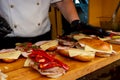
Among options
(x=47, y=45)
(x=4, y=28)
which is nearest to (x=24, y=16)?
(x=4, y=28)

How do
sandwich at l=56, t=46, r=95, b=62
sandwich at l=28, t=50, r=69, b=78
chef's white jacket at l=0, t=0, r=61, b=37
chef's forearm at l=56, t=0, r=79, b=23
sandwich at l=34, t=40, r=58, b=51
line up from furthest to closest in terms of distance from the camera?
1. chef's forearm at l=56, t=0, r=79, b=23
2. chef's white jacket at l=0, t=0, r=61, b=37
3. sandwich at l=34, t=40, r=58, b=51
4. sandwich at l=56, t=46, r=95, b=62
5. sandwich at l=28, t=50, r=69, b=78

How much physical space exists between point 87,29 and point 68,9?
0.73 ft

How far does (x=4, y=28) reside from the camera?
1.11 meters

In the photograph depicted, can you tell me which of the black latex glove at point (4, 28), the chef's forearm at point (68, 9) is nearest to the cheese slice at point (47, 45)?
the black latex glove at point (4, 28)

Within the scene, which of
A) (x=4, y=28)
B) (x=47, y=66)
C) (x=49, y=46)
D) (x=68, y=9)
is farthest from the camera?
(x=68, y=9)

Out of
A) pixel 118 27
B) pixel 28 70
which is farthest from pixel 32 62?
pixel 118 27

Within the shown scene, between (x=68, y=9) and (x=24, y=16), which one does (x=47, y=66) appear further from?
(x=68, y=9)

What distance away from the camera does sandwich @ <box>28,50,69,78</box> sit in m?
0.75

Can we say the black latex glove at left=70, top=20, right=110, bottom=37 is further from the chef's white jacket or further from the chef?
the chef's white jacket

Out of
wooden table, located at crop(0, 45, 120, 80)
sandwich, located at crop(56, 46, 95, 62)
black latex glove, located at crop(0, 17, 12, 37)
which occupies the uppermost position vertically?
black latex glove, located at crop(0, 17, 12, 37)

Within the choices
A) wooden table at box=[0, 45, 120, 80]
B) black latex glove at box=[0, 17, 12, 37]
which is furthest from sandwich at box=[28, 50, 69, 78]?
black latex glove at box=[0, 17, 12, 37]

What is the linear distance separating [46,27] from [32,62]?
1.69ft

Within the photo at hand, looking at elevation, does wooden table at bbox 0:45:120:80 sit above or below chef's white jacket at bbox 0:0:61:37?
below

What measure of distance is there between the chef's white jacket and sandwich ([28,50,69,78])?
0.38 meters
